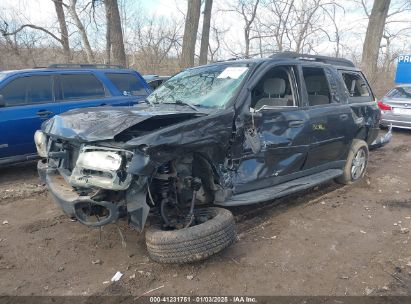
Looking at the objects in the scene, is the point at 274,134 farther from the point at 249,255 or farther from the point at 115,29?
the point at 115,29

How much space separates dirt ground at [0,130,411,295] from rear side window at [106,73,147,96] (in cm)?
289

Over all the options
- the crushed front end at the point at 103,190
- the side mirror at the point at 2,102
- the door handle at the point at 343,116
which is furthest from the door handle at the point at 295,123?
the side mirror at the point at 2,102

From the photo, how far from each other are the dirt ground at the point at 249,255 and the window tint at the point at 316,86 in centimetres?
141

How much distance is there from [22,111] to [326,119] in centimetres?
469

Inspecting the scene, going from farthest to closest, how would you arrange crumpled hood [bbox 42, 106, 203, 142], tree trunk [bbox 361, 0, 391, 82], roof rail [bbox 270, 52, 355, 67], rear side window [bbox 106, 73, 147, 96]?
tree trunk [bbox 361, 0, 391, 82] → rear side window [bbox 106, 73, 147, 96] → roof rail [bbox 270, 52, 355, 67] → crumpled hood [bbox 42, 106, 203, 142]

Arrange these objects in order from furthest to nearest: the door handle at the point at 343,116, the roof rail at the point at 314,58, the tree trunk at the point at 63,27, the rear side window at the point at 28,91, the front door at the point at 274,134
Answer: the tree trunk at the point at 63,27 < the rear side window at the point at 28,91 < the door handle at the point at 343,116 < the roof rail at the point at 314,58 < the front door at the point at 274,134

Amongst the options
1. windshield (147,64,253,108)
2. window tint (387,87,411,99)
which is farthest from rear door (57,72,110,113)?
window tint (387,87,411,99)

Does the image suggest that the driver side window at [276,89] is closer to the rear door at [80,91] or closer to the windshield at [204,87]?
the windshield at [204,87]

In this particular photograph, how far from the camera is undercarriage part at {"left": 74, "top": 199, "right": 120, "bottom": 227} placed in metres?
2.88

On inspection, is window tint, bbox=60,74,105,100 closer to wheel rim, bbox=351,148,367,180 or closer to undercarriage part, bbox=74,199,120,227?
undercarriage part, bbox=74,199,120,227

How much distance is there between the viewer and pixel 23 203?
16.1 feet

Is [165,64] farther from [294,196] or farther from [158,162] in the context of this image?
[158,162]

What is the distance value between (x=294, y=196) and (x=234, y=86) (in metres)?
2.13

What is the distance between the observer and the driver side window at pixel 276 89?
4215 mm
